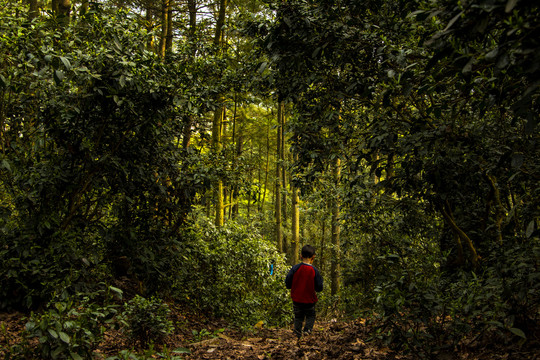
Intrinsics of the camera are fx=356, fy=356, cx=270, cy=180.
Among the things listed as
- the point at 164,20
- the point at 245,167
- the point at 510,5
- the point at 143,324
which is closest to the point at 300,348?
the point at 143,324

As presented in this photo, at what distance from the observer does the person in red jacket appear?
5.62 m

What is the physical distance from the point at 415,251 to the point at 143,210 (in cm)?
473

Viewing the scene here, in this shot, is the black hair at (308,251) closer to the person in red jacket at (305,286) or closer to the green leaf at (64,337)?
the person in red jacket at (305,286)

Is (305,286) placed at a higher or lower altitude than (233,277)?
higher

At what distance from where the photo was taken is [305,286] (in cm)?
562

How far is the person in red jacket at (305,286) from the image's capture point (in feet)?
18.5

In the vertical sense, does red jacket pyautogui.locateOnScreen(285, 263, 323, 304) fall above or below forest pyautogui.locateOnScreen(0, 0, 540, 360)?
below

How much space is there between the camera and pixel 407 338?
3.36 metres

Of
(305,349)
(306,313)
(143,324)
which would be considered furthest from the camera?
(306,313)

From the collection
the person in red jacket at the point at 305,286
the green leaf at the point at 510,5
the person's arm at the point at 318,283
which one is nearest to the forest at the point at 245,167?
the person in red jacket at the point at 305,286

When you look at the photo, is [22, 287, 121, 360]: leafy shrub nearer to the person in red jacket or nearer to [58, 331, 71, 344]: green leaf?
[58, 331, 71, 344]: green leaf

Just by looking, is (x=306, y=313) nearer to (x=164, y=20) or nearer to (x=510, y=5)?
(x=510, y=5)

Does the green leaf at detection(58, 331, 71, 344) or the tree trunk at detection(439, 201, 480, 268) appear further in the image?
the tree trunk at detection(439, 201, 480, 268)

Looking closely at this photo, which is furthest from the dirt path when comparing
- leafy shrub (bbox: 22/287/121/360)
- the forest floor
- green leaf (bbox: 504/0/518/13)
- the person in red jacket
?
green leaf (bbox: 504/0/518/13)
